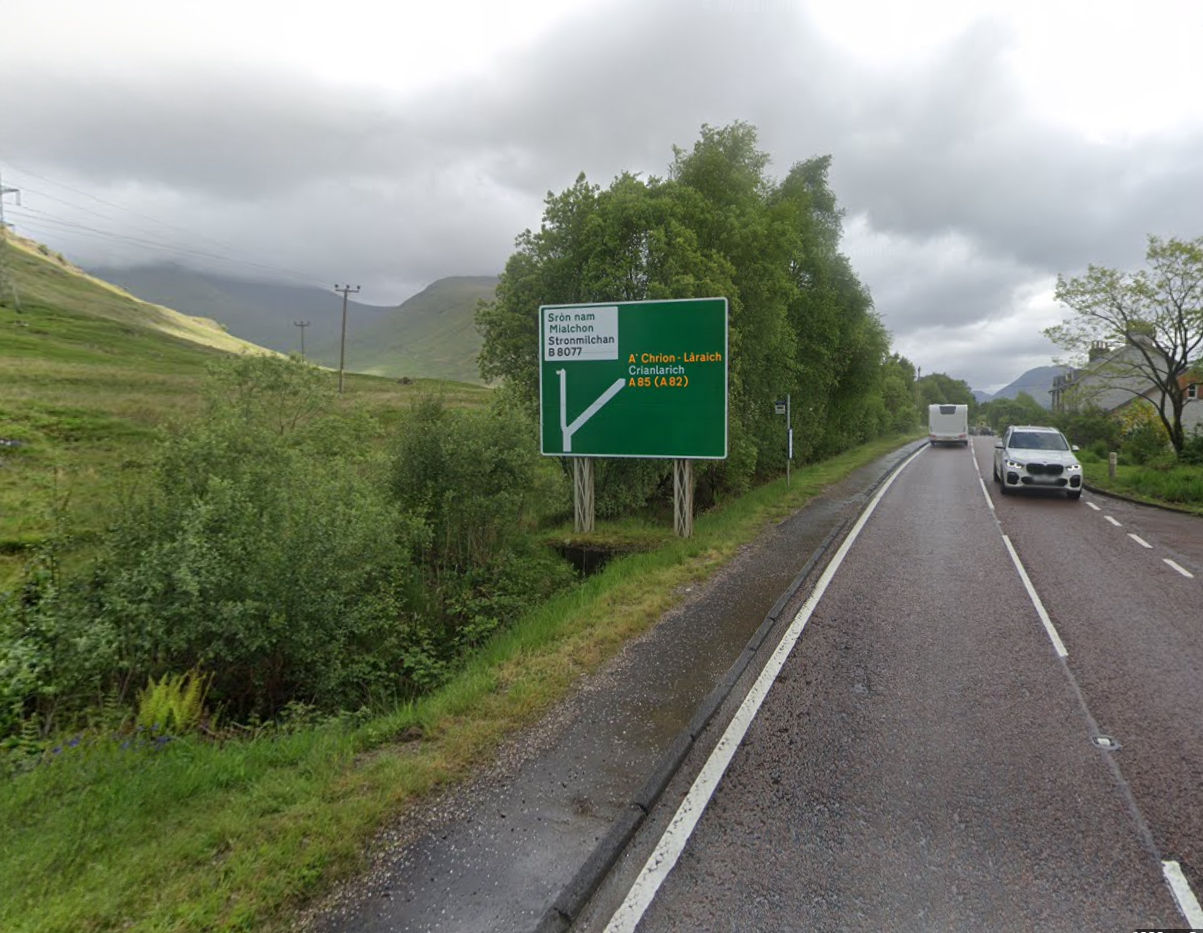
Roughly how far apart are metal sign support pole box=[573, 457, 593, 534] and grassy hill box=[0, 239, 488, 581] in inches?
127

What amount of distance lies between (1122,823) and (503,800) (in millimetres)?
3511

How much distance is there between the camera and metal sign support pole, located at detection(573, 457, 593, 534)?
38.9 feet

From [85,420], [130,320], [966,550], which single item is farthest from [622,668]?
[130,320]

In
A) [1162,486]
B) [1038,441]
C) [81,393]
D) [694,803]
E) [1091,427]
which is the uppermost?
[81,393]

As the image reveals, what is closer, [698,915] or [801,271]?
[698,915]

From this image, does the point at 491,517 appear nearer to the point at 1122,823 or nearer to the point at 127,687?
the point at 127,687

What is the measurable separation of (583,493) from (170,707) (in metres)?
7.90

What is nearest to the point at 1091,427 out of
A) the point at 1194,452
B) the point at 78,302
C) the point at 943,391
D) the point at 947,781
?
the point at 1194,452

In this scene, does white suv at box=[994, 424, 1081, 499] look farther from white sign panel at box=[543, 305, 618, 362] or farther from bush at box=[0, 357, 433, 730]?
bush at box=[0, 357, 433, 730]

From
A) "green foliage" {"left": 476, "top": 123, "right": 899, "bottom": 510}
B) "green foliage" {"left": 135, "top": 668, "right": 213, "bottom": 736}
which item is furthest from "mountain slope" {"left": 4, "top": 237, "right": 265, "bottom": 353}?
"green foliage" {"left": 135, "top": 668, "right": 213, "bottom": 736}

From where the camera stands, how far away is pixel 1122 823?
326 cm

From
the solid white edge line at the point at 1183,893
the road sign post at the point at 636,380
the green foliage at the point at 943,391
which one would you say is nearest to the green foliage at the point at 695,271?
the road sign post at the point at 636,380

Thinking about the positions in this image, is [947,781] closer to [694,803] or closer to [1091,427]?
[694,803]

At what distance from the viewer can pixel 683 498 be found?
1145 centimetres
